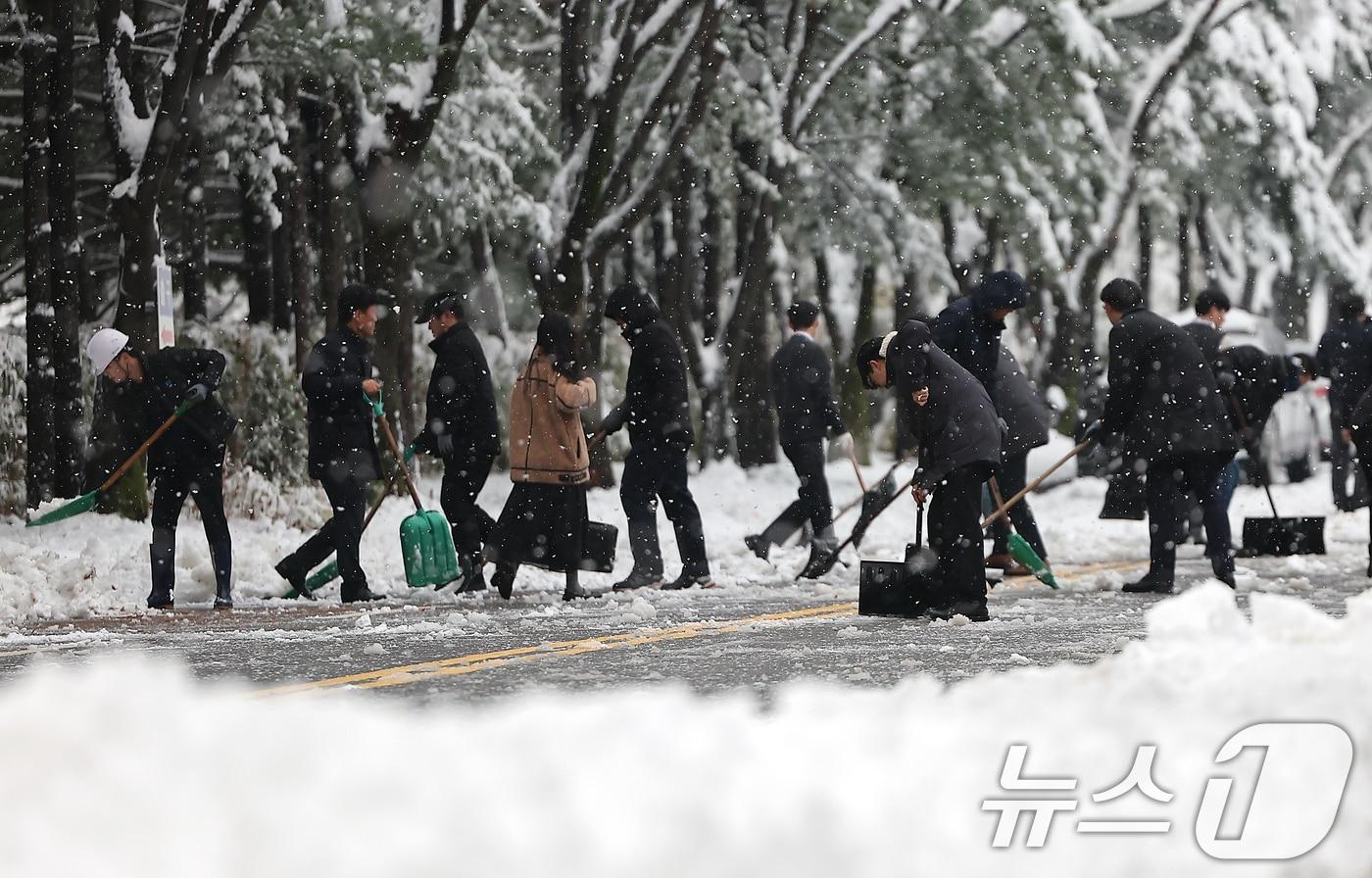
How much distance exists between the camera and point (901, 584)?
10391 mm

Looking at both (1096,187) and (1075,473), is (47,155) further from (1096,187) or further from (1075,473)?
(1096,187)

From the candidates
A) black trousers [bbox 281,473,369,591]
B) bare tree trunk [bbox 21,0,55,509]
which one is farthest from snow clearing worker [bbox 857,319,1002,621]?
bare tree trunk [bbox 21,0,55,509]

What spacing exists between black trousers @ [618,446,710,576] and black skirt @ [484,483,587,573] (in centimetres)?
96

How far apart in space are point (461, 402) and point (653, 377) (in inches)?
50.8

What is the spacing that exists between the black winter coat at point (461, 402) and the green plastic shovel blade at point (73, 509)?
218cm

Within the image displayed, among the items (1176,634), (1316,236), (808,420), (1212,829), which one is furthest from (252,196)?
(1316,236)

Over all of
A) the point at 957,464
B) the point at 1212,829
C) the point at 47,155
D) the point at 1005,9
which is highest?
the point at 1005,9

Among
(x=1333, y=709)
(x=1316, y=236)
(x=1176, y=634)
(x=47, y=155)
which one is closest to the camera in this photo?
(x=1333, y=709)

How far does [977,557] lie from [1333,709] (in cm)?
566

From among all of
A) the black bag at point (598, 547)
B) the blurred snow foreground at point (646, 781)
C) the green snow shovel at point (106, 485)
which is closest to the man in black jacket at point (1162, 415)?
the black bag at point (598, 547)

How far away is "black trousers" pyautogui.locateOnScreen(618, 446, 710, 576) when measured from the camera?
13406 mm

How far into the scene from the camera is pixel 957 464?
1015 centimetres

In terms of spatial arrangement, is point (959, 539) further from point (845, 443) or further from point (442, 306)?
point (845, 443)

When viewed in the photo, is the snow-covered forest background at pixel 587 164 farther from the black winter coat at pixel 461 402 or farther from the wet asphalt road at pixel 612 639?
the wet asphalt road at pixel 612 639
